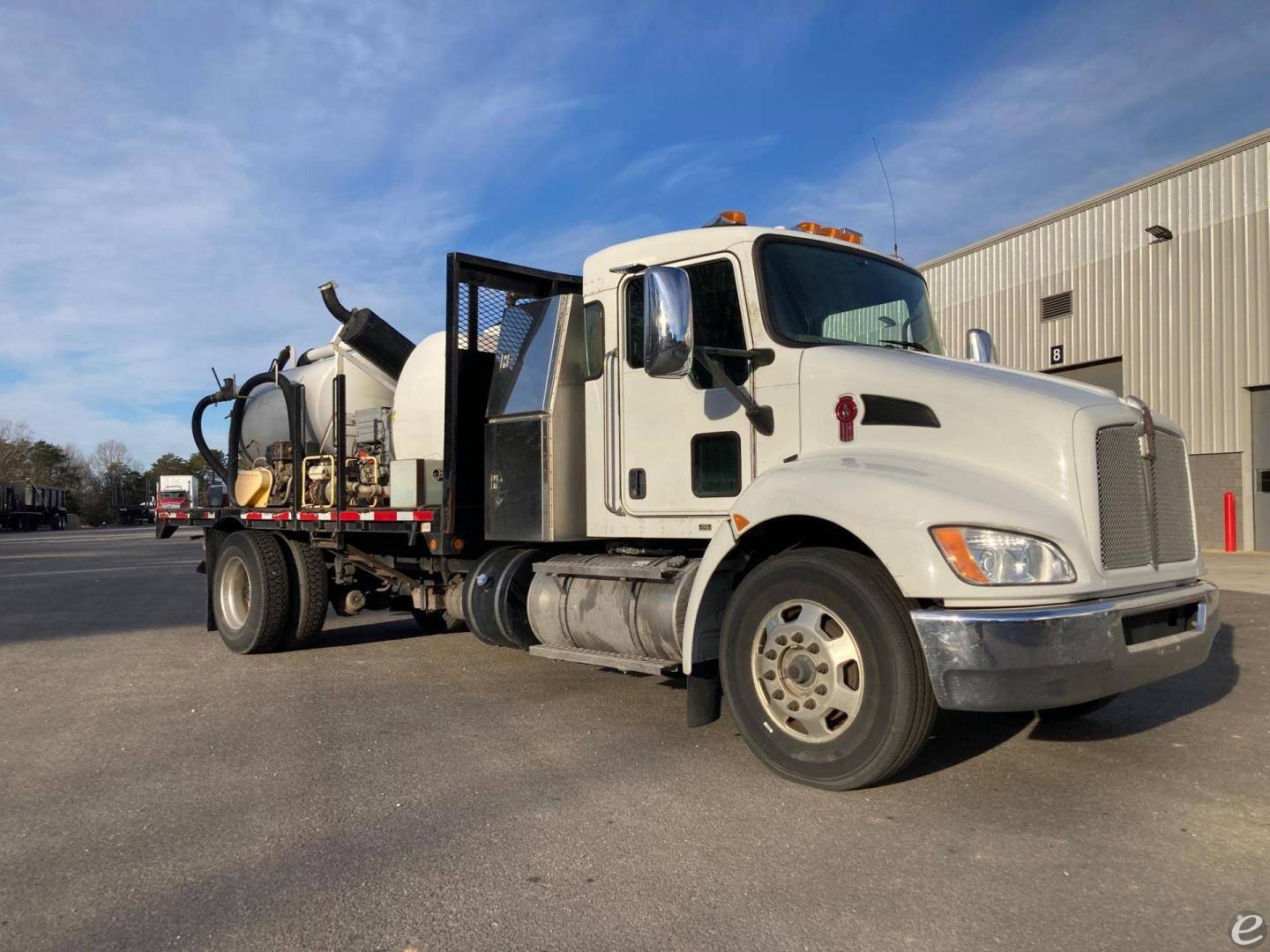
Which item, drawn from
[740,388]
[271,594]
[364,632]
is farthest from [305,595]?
[740,388]

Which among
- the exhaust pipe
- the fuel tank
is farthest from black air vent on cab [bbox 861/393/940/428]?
the exhaust pipe

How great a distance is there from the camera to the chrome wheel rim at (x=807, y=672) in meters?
3.91

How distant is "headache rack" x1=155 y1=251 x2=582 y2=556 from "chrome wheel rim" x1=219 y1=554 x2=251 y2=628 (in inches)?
89.7

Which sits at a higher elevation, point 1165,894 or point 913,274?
point 913,274

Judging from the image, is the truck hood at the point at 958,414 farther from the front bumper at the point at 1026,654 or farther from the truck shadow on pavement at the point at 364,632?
the truck shadow on pavement at the point at 364,632

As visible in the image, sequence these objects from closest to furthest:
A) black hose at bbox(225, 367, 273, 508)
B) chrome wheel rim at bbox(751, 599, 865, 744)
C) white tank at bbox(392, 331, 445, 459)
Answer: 1. chrome wheel rim at bbox(751, 599, 865, 744)
2. white tank at bbox(392, 331, 445, 459)
3. black hose at bbox(225, 367, 273, 508)

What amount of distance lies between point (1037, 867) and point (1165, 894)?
0.39m

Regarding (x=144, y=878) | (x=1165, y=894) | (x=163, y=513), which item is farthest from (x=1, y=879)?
(x=163, y=513)

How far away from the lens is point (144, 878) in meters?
3.31

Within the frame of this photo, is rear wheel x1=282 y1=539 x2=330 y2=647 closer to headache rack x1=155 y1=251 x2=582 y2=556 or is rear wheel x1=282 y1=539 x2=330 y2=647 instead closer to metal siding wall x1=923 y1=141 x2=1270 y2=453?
headache rack x1=155 y1=251 x2=582 y2=556

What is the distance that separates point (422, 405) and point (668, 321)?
3530mm

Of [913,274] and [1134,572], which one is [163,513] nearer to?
[913,274]

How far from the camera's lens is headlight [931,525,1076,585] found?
3520 millimetres

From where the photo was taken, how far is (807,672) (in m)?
3.99
